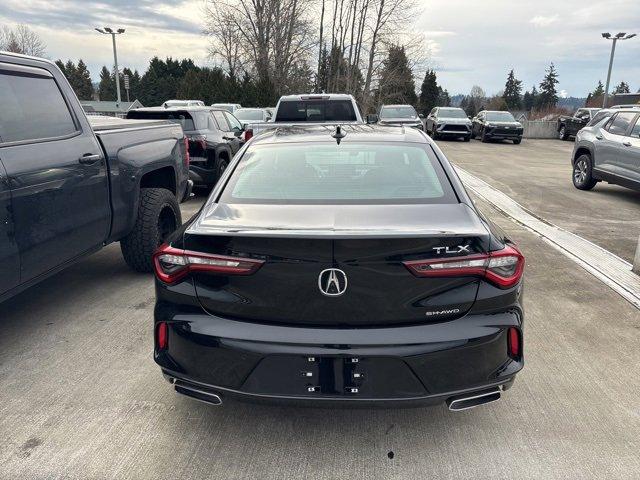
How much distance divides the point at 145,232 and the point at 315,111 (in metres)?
6.34

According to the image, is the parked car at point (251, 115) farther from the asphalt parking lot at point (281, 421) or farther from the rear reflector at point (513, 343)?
the rear reflector at point (513, 343)

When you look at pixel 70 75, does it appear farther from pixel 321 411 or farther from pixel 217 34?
pixel 321 411

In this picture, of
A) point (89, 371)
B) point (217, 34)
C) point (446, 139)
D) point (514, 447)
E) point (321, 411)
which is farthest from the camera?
point (217, 34)

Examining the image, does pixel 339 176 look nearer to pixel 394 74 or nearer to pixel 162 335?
pixel 162 335

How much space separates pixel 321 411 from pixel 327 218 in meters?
1.19

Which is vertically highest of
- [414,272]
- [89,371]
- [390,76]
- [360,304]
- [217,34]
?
[217,34]

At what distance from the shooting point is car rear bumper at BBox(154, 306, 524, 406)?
231 centimetres

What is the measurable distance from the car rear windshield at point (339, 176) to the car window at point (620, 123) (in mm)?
8347

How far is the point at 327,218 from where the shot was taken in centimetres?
252

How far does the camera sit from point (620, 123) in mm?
10109

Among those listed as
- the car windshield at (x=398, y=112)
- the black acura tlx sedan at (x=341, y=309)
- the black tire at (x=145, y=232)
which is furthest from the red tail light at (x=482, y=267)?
the car windshield at (x=398, y=112)

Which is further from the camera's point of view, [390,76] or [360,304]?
[390,76]

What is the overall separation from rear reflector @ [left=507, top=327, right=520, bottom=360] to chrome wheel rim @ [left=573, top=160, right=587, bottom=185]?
9899 mm

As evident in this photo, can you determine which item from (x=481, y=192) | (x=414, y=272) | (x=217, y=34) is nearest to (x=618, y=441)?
(x=414, y=272)
